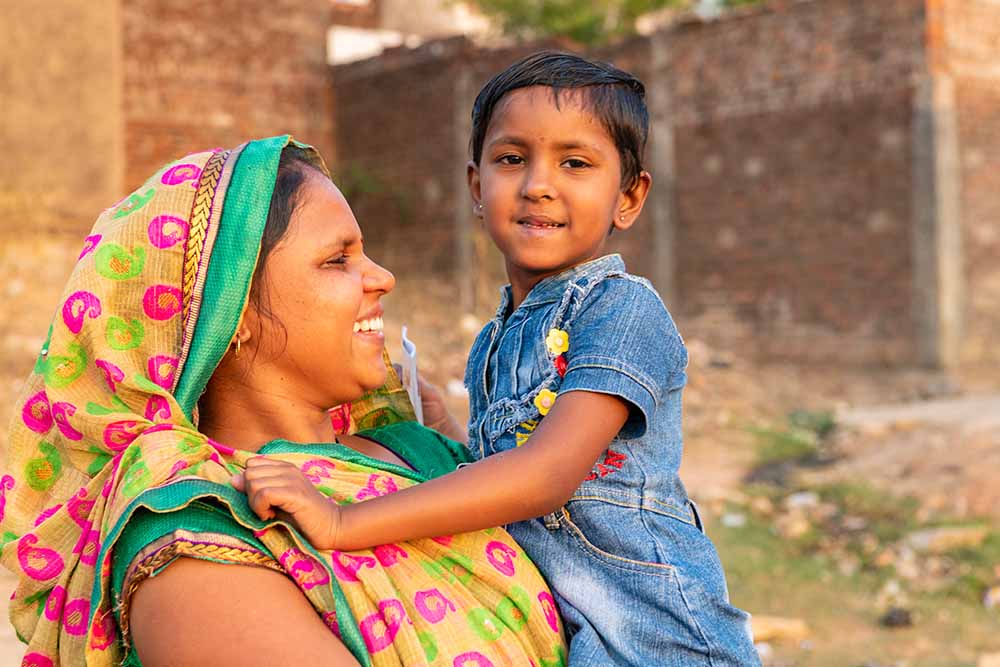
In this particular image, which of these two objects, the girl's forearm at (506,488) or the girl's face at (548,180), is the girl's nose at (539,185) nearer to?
the girl's face at (548,180)

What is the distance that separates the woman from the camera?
68.8 inches

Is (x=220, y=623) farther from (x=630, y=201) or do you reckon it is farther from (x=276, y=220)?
(x=630, y=201)

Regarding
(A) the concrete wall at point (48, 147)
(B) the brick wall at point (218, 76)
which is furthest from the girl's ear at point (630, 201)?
(B) the brick wall at point (218, 76)

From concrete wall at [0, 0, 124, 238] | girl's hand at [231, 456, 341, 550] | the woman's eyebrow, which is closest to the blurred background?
concrete wall at [0, 0, 124, 238]

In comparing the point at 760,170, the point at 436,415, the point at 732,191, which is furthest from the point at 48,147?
the point at 436,415

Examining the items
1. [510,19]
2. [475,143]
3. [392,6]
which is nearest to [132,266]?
[475,143]

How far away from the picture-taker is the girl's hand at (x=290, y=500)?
5.87 ft

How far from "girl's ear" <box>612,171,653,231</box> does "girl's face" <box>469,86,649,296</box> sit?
0.17 ft

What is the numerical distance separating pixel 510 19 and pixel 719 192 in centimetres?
926

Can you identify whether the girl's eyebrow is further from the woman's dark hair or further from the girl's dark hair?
the girl's dark hair

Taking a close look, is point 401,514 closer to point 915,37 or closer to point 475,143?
point 475,143

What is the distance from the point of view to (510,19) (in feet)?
71.3

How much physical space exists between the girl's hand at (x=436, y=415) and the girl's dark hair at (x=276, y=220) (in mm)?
821

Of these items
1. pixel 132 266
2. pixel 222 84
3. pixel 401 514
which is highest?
pixel 222 84
